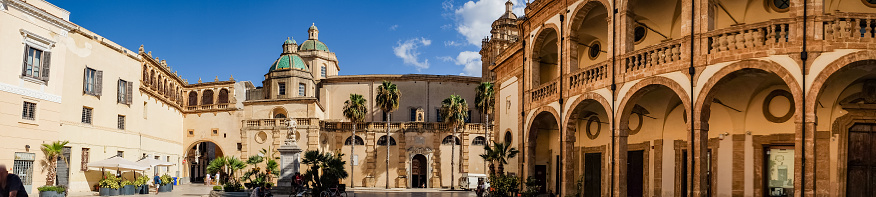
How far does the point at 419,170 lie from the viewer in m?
58.7

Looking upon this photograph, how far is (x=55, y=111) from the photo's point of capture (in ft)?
99.0

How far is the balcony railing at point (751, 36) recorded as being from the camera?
48.3ft

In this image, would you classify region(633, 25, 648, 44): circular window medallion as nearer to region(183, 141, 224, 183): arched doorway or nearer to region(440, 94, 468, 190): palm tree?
region(440, 94, 468, 190): palm tree

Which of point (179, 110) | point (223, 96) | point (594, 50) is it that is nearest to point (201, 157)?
point (223, 96)

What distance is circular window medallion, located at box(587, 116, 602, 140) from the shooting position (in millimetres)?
26441

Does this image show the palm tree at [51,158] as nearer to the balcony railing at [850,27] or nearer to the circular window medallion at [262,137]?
the circular window medallion at [262,137]

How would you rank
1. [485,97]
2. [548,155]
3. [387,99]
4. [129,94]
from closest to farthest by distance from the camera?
[548,155], [129,94], [485,97], [387,99]

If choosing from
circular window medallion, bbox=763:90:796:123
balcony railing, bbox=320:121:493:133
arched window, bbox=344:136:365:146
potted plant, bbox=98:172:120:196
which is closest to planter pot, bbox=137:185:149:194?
potted plant, bbox=98:172:120:196

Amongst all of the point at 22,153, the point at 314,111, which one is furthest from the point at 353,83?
the point at 22,153

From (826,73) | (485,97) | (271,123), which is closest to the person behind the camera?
(826,73)

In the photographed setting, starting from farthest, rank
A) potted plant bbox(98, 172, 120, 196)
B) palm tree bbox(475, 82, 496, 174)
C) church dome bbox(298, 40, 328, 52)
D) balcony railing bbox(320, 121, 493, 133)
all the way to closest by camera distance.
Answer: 1. church dome bbox(298, 40, 328, 52)
2. balcony railing bbox(320, 121, 493, 133)
3. palm tree bbox(475, 82, 496, 174)
4. potted plant bbox(98, 172, 120, 196)

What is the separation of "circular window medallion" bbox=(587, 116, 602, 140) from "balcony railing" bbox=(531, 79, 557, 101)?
8.45ft

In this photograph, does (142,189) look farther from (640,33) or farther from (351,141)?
(351,141)

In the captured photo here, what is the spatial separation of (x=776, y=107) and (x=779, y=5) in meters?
2.76
